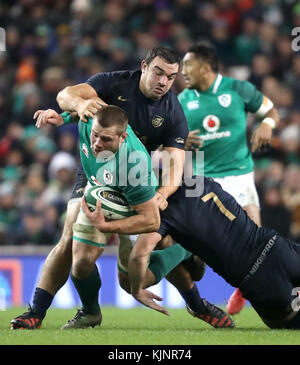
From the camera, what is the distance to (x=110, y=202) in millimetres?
5660

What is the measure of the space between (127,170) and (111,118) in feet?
1.15

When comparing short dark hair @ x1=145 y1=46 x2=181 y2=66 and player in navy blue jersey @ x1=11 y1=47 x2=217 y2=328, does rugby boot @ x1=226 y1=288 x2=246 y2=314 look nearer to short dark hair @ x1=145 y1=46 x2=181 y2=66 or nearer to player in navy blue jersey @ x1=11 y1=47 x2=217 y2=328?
player in navy blue jersey @ x1=11 y1=47 x2=217 y2=328

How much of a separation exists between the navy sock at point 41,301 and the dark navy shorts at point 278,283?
4.67 ft

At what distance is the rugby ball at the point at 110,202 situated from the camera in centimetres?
→ 564

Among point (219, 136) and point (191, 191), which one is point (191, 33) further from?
point (191, 191)

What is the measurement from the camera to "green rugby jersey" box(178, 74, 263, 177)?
8141mm

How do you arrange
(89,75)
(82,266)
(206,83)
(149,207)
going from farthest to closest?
(89,75)
(206,83)
(82,266)
(149,207)

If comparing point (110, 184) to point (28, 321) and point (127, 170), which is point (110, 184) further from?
point (28, 321)

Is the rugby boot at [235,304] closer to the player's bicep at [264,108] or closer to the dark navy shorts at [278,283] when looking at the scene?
the dark navy shorts at [278,283]

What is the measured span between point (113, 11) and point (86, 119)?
361 inches

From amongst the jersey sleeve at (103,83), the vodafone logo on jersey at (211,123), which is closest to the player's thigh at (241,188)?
the vodafone logo on jersey at (211,123)

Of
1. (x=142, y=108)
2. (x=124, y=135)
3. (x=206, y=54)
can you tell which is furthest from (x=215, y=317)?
(x=206, y=54)

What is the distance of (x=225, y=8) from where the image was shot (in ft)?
45.2
